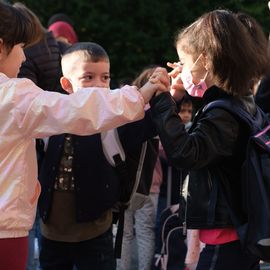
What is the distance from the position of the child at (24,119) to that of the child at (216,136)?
205 mm

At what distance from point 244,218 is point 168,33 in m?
8.40

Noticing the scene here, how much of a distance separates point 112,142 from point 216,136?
0.83m

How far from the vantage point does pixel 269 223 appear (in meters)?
2.57

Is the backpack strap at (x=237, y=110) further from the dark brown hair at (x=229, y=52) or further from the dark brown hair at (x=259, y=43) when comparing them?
the dark brown hair at (x=259, y=43)

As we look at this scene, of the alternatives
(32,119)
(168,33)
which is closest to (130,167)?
(32,119)

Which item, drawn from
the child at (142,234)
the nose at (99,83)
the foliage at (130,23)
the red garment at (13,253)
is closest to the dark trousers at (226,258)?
the red garment at (13,253)

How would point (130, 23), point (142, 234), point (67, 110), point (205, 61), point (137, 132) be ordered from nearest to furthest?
1. point (67, 110)
2. point (205, 61)
3. point (137, 132)
4. point (142, 234)
5. point (130, 23)

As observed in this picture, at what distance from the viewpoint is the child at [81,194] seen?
11.0 ft

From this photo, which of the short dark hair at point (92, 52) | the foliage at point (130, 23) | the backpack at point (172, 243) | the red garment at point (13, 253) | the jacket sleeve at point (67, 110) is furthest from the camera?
the foliage at point (130, 23)

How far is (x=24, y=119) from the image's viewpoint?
2514 mm

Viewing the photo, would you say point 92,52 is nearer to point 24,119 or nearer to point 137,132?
point 137,132

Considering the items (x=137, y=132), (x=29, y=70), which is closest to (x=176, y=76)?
(x=137, y=132)

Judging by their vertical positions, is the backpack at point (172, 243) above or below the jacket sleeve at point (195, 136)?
below

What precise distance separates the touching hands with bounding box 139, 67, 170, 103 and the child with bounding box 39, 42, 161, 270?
56cm
